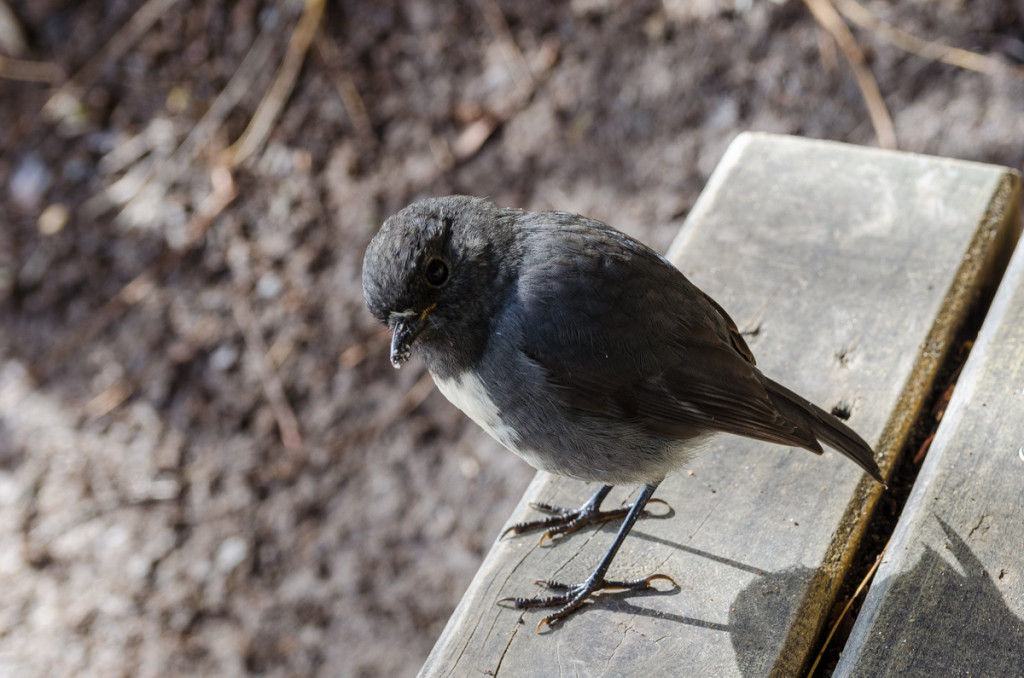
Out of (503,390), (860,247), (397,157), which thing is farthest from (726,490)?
(397,157)

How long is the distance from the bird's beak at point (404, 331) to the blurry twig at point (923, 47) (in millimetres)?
2994

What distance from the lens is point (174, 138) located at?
16.1 ft

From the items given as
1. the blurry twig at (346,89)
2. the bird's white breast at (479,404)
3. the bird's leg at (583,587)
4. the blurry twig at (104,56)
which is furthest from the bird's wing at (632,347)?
the blurry twig at (104,56)

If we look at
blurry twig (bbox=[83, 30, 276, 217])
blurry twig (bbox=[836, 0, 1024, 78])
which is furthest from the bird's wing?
blurry twig (bbox=[83, 30, 276, 217])

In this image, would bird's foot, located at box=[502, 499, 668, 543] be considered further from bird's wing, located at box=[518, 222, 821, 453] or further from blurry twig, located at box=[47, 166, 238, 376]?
blurry twig, located at box=[47, 166, 238, 376]

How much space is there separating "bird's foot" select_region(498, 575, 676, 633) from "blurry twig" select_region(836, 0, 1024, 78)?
2.89 m

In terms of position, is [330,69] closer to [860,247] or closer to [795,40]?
[795,40]

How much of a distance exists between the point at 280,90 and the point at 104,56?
113 cm

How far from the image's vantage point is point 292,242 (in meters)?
4.48

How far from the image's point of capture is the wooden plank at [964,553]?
172cm

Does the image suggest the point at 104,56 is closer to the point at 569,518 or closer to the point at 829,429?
the point at 569,518

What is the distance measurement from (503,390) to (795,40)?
2967mm

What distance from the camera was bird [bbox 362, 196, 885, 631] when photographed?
6.36 feet

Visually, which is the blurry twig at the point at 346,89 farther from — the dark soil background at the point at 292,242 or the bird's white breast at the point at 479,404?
the bird's white breast at the point at 479,404
